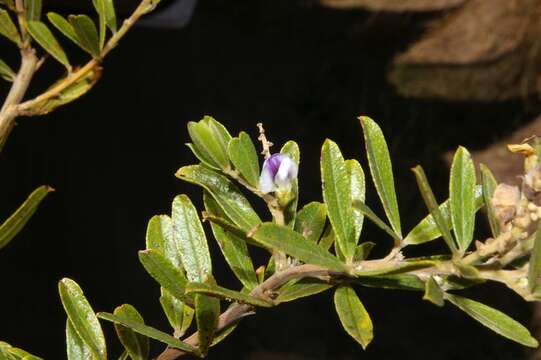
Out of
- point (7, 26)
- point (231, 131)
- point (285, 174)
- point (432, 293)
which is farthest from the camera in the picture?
point (231, 131)

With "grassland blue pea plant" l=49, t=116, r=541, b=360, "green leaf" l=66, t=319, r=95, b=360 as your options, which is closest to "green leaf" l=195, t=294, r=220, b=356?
"grassland blue pea plant" l=49, t=116, r=541, b=360

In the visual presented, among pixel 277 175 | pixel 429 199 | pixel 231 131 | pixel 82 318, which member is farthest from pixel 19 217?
pixel 231 131

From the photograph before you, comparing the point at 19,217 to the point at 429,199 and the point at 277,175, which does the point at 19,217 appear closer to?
Answer: the point at 277,175

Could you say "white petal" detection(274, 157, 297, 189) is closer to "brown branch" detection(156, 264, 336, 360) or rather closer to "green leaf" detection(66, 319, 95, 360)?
"brown branch" detection(156, 264, 336, 360)

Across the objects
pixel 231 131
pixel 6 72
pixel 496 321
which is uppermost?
pixel 6 72

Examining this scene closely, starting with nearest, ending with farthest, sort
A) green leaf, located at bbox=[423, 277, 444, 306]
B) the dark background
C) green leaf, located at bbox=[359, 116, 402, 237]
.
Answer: green leaf, located at bbox=[423, 277, 444, 306] < green leaf, located at bbox=[359, 116, 402, 237] < the dark background

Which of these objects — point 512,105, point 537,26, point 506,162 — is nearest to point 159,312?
point 506,162

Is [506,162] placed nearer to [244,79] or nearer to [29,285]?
[244,79]
